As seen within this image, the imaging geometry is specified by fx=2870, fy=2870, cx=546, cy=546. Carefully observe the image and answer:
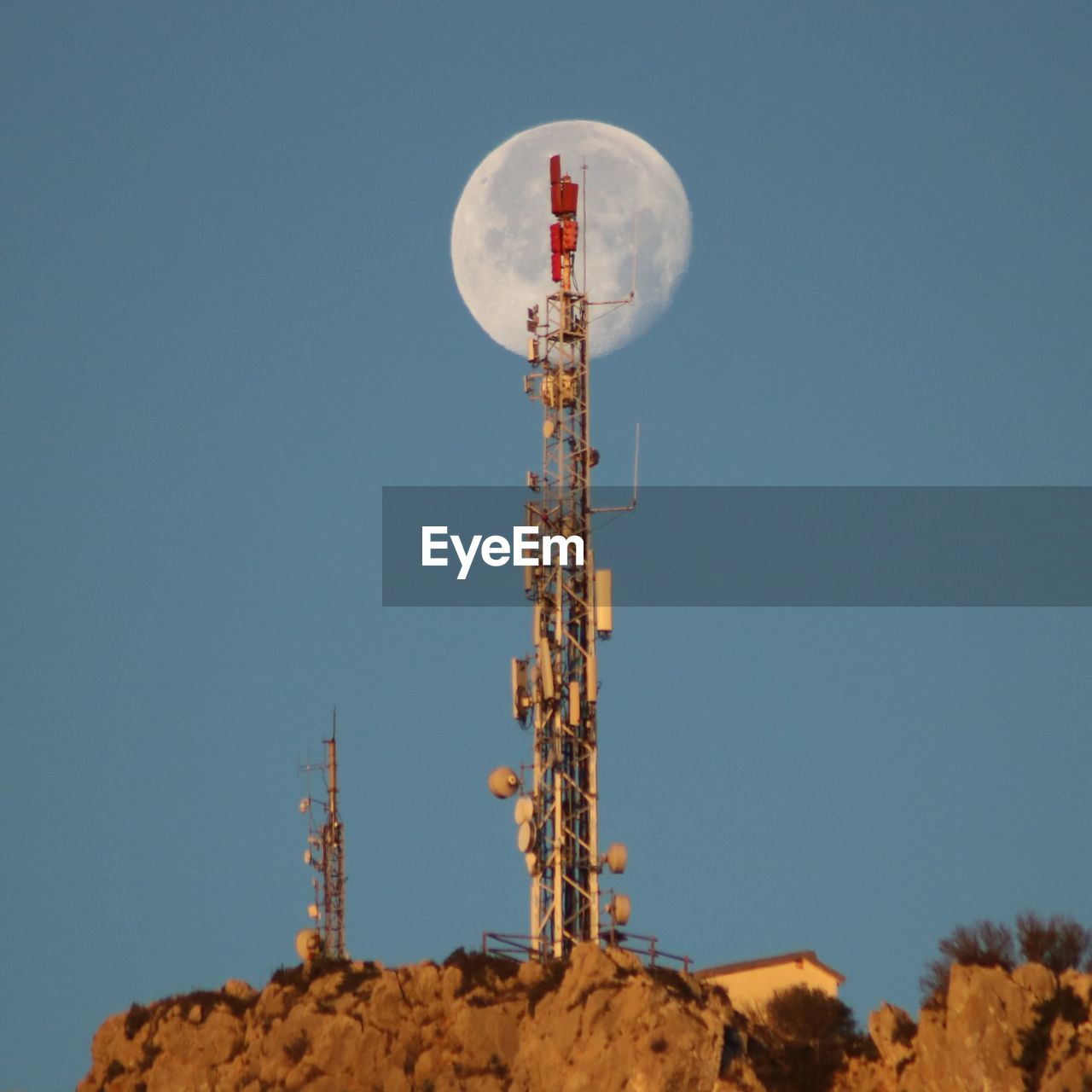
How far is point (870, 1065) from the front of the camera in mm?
50469

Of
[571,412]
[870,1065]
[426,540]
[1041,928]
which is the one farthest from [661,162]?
[870,1065]

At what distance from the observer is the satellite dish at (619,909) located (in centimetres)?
5450

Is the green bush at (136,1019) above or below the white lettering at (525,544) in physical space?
below

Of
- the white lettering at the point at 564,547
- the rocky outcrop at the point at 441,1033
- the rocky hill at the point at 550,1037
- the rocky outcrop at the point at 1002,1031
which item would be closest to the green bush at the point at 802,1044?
the rocky hill at the point at 550,1037

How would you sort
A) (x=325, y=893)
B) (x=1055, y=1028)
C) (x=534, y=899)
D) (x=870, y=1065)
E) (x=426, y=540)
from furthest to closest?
1. (x=325, y=893)
2. (x=426, y=540)
3. (x=534, y=899)
4. (x=870, y=1065)
5. (x=1055, y=1028)

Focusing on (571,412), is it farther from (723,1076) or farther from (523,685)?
(723,1076)

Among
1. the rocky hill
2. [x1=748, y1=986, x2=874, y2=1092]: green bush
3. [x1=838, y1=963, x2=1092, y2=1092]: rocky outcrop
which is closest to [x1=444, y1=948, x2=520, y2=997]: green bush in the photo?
the rocky hill

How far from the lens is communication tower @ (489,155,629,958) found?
55000 millimetres

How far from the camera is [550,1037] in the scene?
4853 cm

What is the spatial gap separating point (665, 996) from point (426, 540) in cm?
2089

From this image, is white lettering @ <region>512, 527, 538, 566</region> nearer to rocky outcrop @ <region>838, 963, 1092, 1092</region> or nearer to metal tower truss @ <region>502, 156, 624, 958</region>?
metal tower truss @ <region>502, 156, 624, 958</region>

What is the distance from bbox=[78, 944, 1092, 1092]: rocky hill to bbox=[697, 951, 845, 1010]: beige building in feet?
46.6

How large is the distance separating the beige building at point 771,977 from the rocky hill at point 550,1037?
1420cm

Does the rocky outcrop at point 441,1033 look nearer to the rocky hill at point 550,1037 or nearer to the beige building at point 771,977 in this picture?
the rocky hill at point 550,1037
